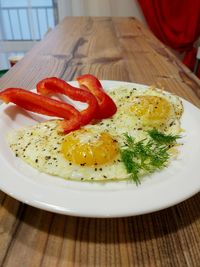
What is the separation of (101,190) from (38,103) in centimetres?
42

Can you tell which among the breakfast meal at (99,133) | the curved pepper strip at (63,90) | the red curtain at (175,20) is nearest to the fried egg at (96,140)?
the breakfast meal at (99,133)

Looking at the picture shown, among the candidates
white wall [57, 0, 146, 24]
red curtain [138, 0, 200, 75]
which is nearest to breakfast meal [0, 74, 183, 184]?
red curtain [138, 0, 200, 75]

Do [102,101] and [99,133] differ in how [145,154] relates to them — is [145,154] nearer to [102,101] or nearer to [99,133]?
[99,133]

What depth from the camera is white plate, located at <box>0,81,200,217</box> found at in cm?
50

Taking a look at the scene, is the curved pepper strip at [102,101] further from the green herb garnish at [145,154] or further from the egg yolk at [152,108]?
the green herb garnish at [145,154]

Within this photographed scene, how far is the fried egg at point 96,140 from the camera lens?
61 centimetres

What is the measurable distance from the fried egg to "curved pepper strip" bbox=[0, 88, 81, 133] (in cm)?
7

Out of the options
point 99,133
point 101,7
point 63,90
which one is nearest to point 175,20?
point 101,7

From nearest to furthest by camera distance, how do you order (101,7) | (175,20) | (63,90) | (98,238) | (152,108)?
(98,238), (152,108), (63,90), (175,20), (101,7)

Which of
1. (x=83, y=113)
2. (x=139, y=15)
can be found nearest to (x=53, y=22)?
(x=139, y=15)

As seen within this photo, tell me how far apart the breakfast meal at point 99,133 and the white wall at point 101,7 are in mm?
2404

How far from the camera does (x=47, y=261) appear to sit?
0.51 metres

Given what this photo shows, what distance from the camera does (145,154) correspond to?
0.63m

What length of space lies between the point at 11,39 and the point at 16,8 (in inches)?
15.1
